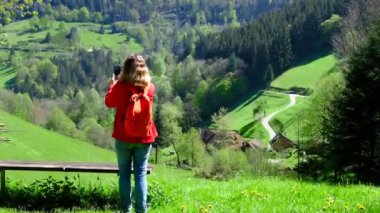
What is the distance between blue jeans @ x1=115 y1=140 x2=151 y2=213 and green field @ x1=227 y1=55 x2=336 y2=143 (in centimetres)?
10436

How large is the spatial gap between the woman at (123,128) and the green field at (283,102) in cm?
10440

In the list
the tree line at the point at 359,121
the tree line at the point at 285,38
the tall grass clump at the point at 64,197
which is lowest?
the tree line at the point at 285,38

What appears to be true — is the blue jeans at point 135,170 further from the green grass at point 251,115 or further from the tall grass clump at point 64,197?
the green grass at point 251,115

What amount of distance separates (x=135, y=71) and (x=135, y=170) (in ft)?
4.84

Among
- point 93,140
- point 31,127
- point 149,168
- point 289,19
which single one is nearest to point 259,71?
point 289,19

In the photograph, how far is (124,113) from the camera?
26.0ft

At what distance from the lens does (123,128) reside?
7840mm

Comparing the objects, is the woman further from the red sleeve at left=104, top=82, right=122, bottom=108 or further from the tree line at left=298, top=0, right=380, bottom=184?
the tree line at left=298, top=0, right=380, bottom=184

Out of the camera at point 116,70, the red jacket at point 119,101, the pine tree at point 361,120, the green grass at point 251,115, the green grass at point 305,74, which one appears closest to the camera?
the red jacket at point 119,101

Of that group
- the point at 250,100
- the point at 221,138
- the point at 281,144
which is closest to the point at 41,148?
the point at 281,144

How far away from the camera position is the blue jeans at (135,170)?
26.0 ft

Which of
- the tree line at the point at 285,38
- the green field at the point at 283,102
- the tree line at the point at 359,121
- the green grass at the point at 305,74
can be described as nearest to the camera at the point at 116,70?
the tree line at the point at 359,121

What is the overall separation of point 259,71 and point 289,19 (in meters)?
26.8

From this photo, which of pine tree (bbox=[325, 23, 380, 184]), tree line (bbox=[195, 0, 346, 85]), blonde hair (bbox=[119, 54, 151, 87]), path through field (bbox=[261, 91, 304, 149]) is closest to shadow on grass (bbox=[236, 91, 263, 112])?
tree line (bbox=[195, 0, 346, 85])
